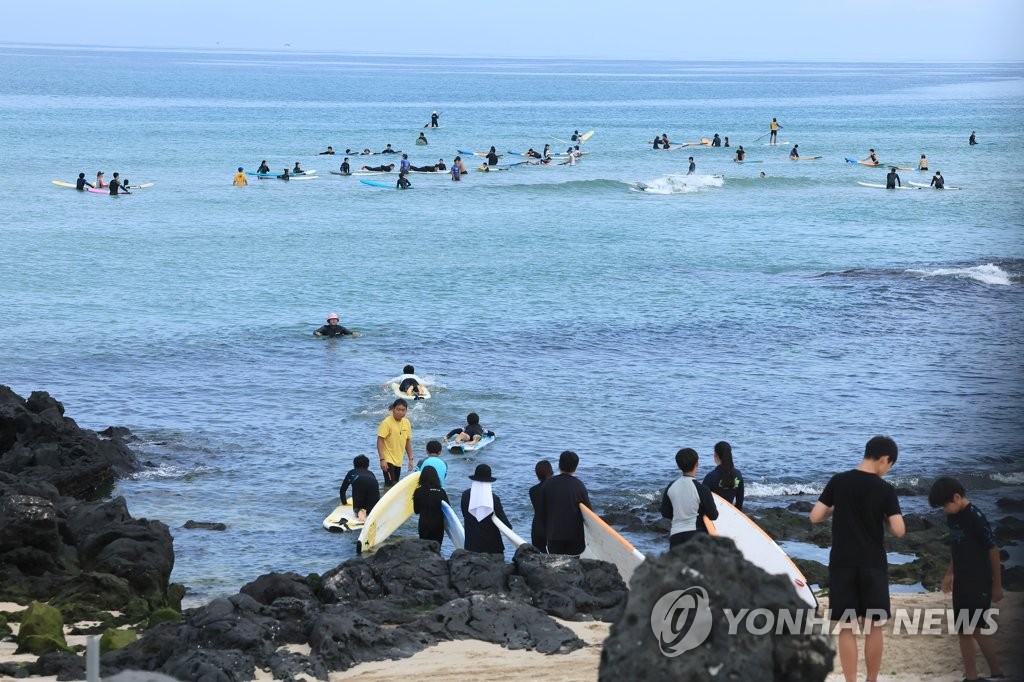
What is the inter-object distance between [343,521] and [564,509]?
16.1 ft

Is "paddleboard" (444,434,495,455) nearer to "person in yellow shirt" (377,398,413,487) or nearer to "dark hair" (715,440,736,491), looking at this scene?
"person in yellow shirt" (377,398,413,487)

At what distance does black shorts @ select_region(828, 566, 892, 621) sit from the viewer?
7.77 m

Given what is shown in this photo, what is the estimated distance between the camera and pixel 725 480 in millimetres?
11609

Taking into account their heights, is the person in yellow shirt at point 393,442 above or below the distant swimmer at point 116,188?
below

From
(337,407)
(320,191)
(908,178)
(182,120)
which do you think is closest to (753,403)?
(337,407)

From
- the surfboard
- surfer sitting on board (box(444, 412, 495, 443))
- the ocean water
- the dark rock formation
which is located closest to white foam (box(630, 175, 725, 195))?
the ocean water

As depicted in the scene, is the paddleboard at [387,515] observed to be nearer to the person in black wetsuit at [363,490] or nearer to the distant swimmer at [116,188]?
the person in black wetsuit at [363,490]

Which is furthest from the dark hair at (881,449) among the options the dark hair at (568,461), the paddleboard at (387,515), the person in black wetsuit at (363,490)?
the person in black wetsuit at (363,490)

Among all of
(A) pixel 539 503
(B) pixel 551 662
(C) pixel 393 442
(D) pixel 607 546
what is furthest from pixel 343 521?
(B) pixel 551 662

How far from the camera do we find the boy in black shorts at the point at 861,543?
7.72 m

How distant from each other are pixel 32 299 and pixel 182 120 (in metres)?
73.6

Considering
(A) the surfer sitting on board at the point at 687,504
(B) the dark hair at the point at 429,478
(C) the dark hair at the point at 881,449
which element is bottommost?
(B) the dark hair at the point at 429,478

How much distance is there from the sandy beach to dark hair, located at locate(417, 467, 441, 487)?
10.6ft

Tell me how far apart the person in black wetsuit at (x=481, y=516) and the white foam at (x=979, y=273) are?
88.1 feet
